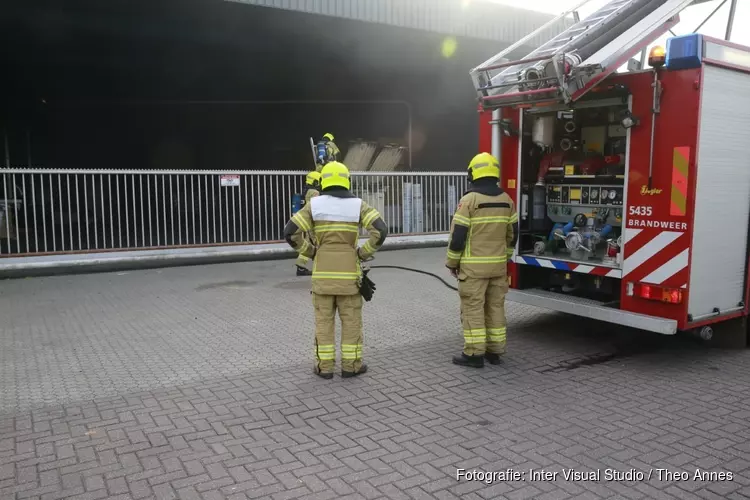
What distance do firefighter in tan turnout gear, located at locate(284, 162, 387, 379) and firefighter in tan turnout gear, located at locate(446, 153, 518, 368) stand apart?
741 millimetres

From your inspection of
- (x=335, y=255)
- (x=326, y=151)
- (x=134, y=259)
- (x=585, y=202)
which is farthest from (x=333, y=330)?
(x=134, y=259)

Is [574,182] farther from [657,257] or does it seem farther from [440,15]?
[440,15]

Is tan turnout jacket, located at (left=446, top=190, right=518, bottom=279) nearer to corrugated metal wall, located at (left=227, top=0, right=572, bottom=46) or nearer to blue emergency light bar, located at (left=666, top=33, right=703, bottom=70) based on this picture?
blue emergency light bar, located at (left=666, top=33, right=703, bottom=70)

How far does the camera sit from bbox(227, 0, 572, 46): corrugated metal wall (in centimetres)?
1255

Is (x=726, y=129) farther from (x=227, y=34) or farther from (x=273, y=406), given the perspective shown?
(x=227, y=34)

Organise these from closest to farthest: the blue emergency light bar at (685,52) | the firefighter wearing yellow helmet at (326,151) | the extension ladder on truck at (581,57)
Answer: the blue emergency light bar at (685,52) < the extension ladder on truck at (581,57) < the firefighter wearing yellow helmet at (326,151)

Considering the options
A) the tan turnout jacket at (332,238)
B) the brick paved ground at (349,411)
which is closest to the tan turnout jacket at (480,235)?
the tan turnout jacket at (332,238)

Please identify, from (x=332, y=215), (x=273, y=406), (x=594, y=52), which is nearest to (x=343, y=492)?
(x=273, y=406)

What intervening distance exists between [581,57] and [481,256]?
187 cm

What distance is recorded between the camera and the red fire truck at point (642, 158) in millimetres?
5027

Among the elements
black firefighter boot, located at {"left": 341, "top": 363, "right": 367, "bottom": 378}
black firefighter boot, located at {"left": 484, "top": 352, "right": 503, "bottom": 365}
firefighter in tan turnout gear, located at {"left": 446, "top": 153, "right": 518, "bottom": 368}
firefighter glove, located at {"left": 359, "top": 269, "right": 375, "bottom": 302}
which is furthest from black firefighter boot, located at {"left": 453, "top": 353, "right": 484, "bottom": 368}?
firefighter glove, located at {"left": 359, "top": 269, "right": 375, "bottom": 302}

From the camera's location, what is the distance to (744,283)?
5.65 meters

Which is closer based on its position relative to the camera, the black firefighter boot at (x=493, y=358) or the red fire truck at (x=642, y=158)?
the red fire truck at (x=642, y=158)

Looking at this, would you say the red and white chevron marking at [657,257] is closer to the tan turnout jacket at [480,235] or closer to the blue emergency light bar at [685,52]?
the tan turnout jacket at [480,235]
